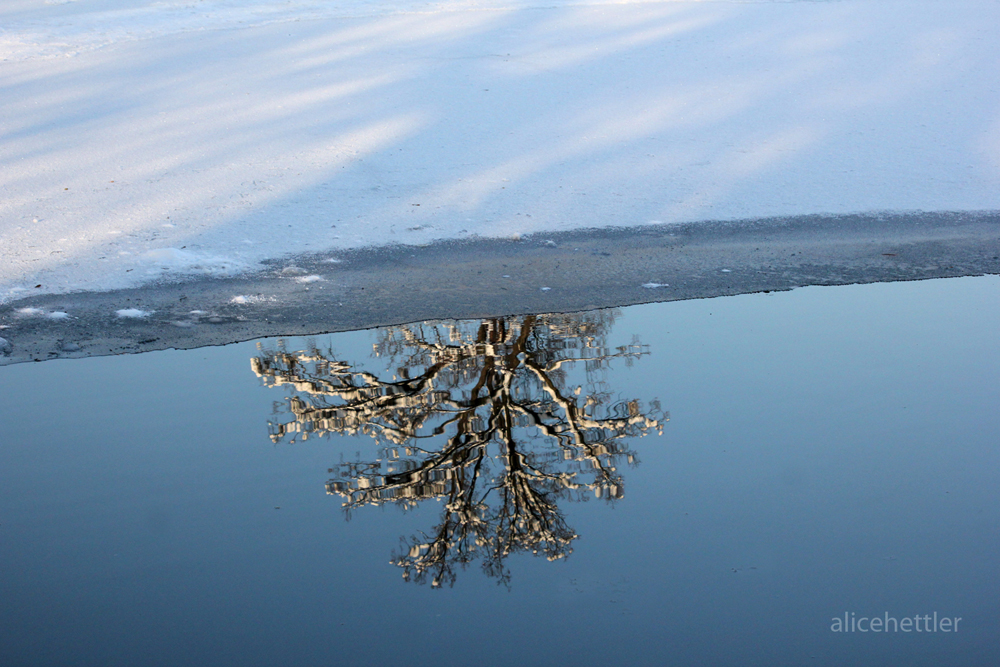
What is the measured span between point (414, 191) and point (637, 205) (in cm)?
148

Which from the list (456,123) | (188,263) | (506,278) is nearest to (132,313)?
(188,263)

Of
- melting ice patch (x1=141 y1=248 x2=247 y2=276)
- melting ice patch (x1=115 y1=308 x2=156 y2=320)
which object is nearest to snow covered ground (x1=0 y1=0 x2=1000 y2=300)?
melting ice patch (x1=141 y1=248 x2=247 y2=276)

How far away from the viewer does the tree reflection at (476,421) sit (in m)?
2.95

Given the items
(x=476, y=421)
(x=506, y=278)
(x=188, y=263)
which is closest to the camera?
(x=476, y=421)

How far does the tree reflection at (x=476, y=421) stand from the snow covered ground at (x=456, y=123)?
126cm

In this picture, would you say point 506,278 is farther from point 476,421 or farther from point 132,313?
point 132,313

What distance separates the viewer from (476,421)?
3504 millimetres

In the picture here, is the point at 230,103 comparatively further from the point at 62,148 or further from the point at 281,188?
the point at 281,188

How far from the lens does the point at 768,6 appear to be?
31.4 ft

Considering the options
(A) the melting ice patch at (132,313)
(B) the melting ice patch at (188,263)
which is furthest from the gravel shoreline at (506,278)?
(B) the melting ice patch at (188,263)

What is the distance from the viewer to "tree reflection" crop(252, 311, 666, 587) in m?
2.95

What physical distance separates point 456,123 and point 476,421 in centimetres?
Result: 382

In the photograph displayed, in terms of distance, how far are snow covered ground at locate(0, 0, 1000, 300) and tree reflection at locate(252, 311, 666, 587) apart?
126cm

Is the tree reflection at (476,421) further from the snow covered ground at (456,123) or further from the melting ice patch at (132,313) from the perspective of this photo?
the snow covered ground at (456,123)
